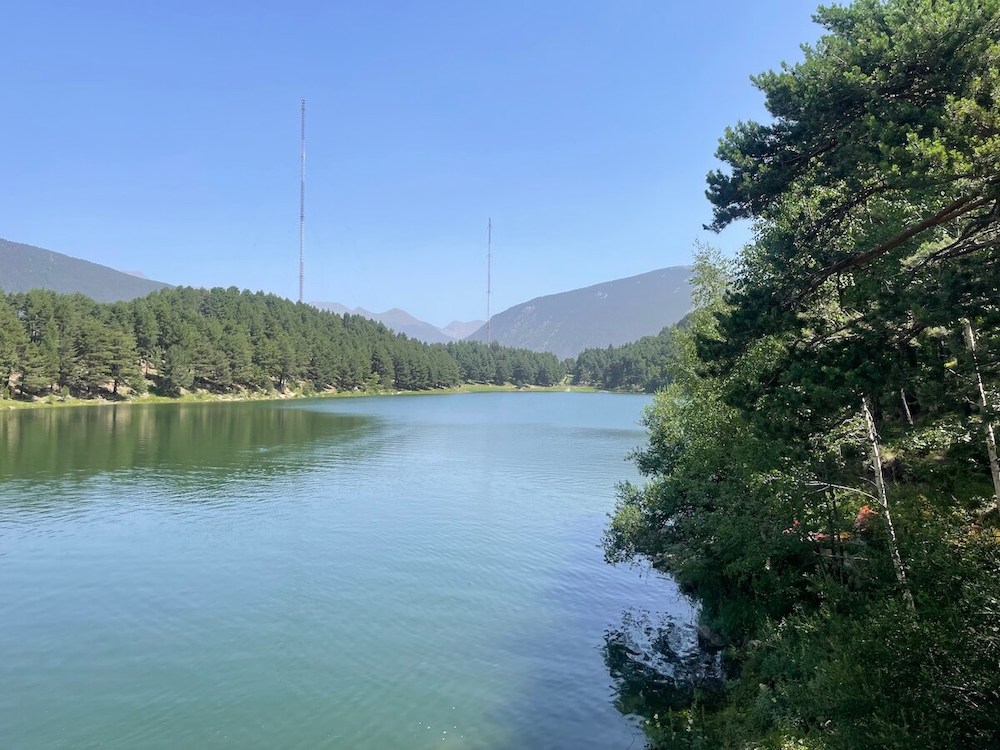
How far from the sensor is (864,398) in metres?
13.4

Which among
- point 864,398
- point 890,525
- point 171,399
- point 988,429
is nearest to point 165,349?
point 171,399

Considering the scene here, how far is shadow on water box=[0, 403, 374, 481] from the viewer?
49.4 m

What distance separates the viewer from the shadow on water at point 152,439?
162ft

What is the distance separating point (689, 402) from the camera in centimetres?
2583

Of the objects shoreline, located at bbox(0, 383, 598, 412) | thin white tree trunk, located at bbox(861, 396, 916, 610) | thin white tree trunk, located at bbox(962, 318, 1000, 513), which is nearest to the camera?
thin white tree trunk, located at bbox(861, 396, 916, 610)

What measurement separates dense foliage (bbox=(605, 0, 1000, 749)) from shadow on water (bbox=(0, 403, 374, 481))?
43.3m

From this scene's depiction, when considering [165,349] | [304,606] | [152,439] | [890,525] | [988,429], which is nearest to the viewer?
[988,429]

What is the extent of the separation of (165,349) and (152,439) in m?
79.8

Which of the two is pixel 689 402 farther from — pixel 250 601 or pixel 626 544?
pixel 250 601

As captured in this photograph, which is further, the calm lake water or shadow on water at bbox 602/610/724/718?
shadow on water at bbox 602/610/724/718

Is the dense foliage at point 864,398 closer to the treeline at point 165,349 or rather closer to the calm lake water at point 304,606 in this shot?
the calm lake water at point 304,606

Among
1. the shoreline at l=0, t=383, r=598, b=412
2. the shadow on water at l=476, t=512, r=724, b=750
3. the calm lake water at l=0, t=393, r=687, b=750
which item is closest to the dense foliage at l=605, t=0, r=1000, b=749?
the shadow on water at l=476, t=512, r=724, b=750

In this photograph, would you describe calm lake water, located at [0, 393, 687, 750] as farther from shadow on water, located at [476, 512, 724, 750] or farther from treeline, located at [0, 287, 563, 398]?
treeline, located at [0, 287, 563, 398]

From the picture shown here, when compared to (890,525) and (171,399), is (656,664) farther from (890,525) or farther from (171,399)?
(171,399)
